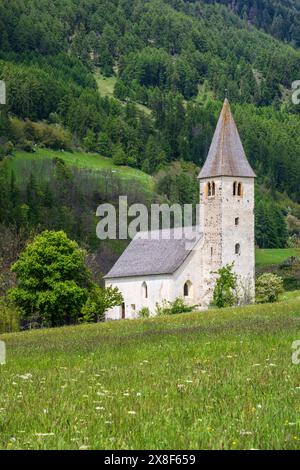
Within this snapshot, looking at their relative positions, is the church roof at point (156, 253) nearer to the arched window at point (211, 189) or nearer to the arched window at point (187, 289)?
the arched window at point (187, 289)

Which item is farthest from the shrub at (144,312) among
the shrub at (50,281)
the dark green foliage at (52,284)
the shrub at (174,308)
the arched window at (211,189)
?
the arched window at (211,189)

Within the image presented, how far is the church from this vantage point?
253 ft

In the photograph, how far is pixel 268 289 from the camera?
75438 mm

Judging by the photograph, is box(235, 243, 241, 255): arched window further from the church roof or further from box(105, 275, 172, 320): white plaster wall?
box(105, 275, 172, 320): white plaster wall

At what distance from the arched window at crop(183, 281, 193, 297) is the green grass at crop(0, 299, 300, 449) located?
2081 inches

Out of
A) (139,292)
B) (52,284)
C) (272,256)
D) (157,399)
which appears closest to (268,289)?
(139,292)

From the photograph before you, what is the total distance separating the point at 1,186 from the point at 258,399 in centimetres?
11759

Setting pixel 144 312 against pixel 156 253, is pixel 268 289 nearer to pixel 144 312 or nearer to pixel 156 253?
pixel 144 312

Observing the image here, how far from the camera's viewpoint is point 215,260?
77125 mm

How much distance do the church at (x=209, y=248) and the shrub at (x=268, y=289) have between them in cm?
73

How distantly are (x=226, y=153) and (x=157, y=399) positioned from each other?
66.9 metres
